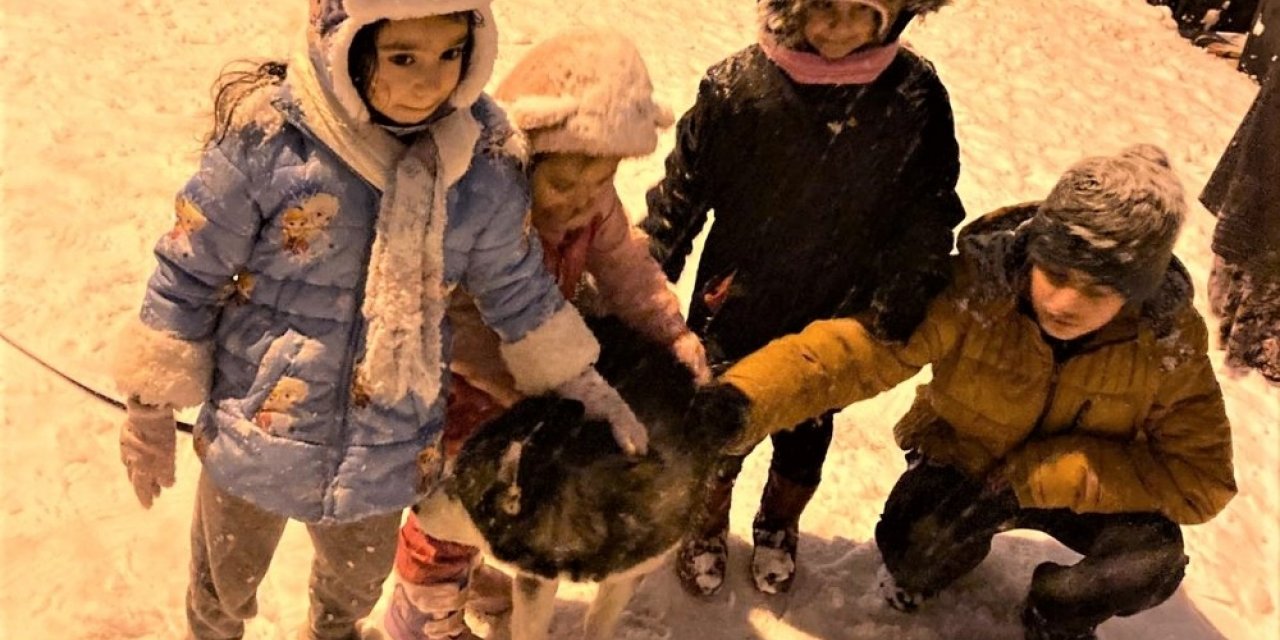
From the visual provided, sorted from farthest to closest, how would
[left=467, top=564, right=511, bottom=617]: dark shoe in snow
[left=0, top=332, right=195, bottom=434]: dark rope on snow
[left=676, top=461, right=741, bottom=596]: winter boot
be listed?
[left=0, top=332, right=195, bottom=434]: dark rope on snow → [left=676, top=461, right=741, bottom=596]: winter boot → [left=467, top=564, right=511, bottom=617]: dark shoe in snow

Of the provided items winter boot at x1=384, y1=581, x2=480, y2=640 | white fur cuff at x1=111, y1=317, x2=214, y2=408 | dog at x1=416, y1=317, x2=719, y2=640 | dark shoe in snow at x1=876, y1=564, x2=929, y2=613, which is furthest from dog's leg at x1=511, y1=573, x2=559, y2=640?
dark shoe in snow at x1=876, y1=564, x2=929, y2=613

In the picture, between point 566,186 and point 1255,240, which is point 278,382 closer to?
point 566,186

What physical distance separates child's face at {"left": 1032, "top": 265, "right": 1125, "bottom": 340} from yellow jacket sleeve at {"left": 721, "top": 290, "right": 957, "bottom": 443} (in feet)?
0.45

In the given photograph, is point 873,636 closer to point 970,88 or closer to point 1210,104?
point 970,88

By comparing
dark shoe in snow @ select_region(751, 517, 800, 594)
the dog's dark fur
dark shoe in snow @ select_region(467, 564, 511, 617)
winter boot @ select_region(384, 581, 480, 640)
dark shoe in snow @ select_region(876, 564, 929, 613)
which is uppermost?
the dog's dark fur

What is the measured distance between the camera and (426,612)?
1.47 m

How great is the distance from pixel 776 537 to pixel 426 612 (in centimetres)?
61

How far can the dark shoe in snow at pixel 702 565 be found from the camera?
177 cm

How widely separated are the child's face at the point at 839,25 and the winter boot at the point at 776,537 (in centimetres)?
72

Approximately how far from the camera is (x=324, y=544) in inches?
51.1

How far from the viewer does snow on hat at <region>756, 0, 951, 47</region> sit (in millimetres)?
1351

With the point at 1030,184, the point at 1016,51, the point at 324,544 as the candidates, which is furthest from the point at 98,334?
the point at 1016,51

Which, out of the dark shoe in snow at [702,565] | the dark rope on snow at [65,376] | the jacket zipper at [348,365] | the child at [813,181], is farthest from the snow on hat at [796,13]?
the dark rope on snow at [65,376]

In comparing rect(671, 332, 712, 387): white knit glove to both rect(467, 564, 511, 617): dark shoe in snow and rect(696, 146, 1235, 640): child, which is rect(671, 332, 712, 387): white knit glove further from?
rect(467, 564, 511, 617): dark shoe in snow
